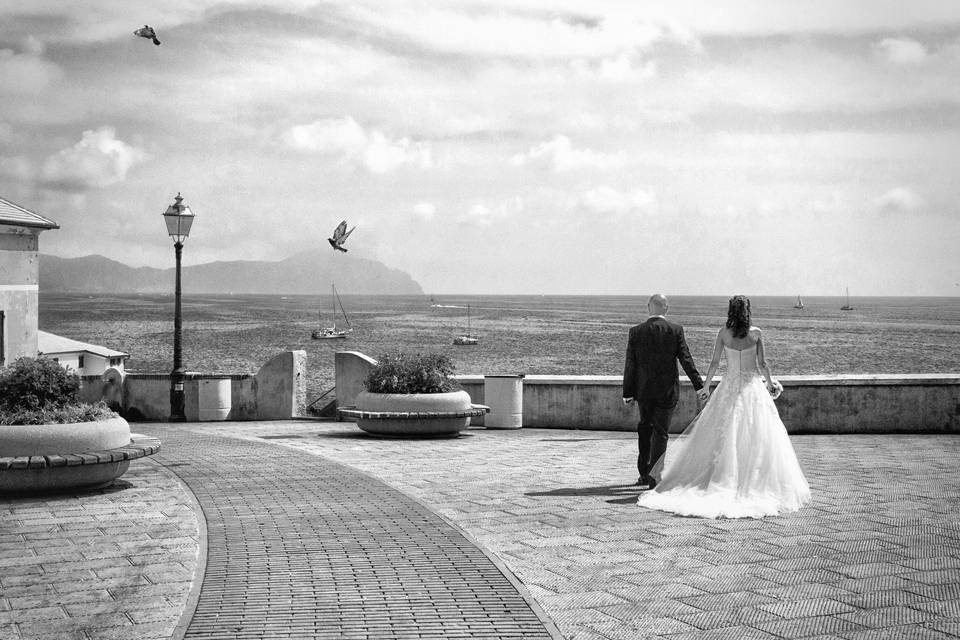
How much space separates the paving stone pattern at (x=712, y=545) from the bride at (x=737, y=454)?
261mm

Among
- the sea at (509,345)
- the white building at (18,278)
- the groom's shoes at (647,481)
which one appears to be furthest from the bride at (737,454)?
the sea at (509,345)

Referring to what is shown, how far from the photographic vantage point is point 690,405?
1569 centimetres

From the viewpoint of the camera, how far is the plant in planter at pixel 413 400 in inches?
555

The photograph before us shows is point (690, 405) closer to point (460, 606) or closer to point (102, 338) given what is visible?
point (460, 606)

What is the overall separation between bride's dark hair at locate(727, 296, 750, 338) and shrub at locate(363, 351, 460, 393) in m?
5.79

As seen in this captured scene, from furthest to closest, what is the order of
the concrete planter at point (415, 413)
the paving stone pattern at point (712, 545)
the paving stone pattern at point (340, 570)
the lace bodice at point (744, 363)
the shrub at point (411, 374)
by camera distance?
the shrub at point (411, 374), the concrete planter at point (415, 413), the lace bodice at point (744, 363), the paving stone pattern at point (712, 545), the paving stone pattern at point (340, 570)

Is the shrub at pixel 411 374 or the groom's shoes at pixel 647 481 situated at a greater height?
the shrub at pixel 411 374

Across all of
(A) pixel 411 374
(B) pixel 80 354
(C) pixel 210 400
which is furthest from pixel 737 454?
(B) pixel 80 354

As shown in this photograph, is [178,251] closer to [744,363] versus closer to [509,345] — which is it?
[744,363]

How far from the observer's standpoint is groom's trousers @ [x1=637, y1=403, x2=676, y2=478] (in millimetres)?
9820

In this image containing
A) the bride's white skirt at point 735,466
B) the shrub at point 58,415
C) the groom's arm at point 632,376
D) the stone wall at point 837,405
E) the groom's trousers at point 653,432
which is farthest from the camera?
the stone wall at point 837,405

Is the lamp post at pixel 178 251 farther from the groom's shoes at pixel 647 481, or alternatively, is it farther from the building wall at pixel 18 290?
the groom's shoes at pixel 647 481

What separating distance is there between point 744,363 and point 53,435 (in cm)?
673

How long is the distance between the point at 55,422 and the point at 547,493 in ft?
15.7
